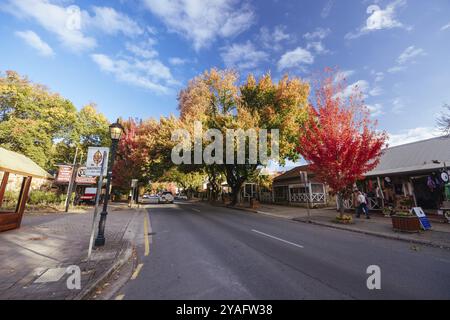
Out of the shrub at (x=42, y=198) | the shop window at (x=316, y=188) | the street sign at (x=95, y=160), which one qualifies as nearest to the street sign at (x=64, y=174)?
the shrub at (x=42, y=198)

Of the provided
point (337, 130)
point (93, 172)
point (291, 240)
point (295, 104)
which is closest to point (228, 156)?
point (295, 104)

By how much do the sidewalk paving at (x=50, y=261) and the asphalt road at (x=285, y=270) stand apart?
0.83 metres

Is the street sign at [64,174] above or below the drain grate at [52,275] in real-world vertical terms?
above

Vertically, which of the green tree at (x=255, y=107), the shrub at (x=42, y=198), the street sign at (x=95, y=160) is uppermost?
the green tree at (x=255, y=107)

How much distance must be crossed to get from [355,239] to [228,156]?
13454 millimetres

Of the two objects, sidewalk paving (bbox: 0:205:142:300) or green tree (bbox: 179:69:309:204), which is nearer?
sidewalk paving (bbox: 0:205:142:300)

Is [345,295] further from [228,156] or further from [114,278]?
[228,156]

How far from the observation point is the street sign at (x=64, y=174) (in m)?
20.1

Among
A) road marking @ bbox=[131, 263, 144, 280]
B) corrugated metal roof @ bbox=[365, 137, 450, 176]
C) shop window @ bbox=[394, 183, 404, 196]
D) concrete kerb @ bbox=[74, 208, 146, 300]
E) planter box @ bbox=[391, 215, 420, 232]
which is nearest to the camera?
concrete kerb @ bbox=[74, 208, 146, 300]

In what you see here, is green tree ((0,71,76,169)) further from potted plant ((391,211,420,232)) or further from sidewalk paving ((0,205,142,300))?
potted plant ((391,211,420,232))

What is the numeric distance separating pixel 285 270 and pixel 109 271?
4.13 m

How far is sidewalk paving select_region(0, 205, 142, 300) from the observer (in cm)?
414

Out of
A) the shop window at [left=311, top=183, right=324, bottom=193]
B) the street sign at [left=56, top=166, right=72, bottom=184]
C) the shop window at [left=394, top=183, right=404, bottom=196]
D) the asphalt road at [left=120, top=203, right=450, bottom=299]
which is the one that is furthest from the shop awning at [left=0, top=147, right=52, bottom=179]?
the shop window at [left=311, top=183, right=324, bottom=193]

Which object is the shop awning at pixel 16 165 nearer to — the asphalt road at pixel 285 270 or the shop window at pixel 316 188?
the asphalt road at pixel 285 270
